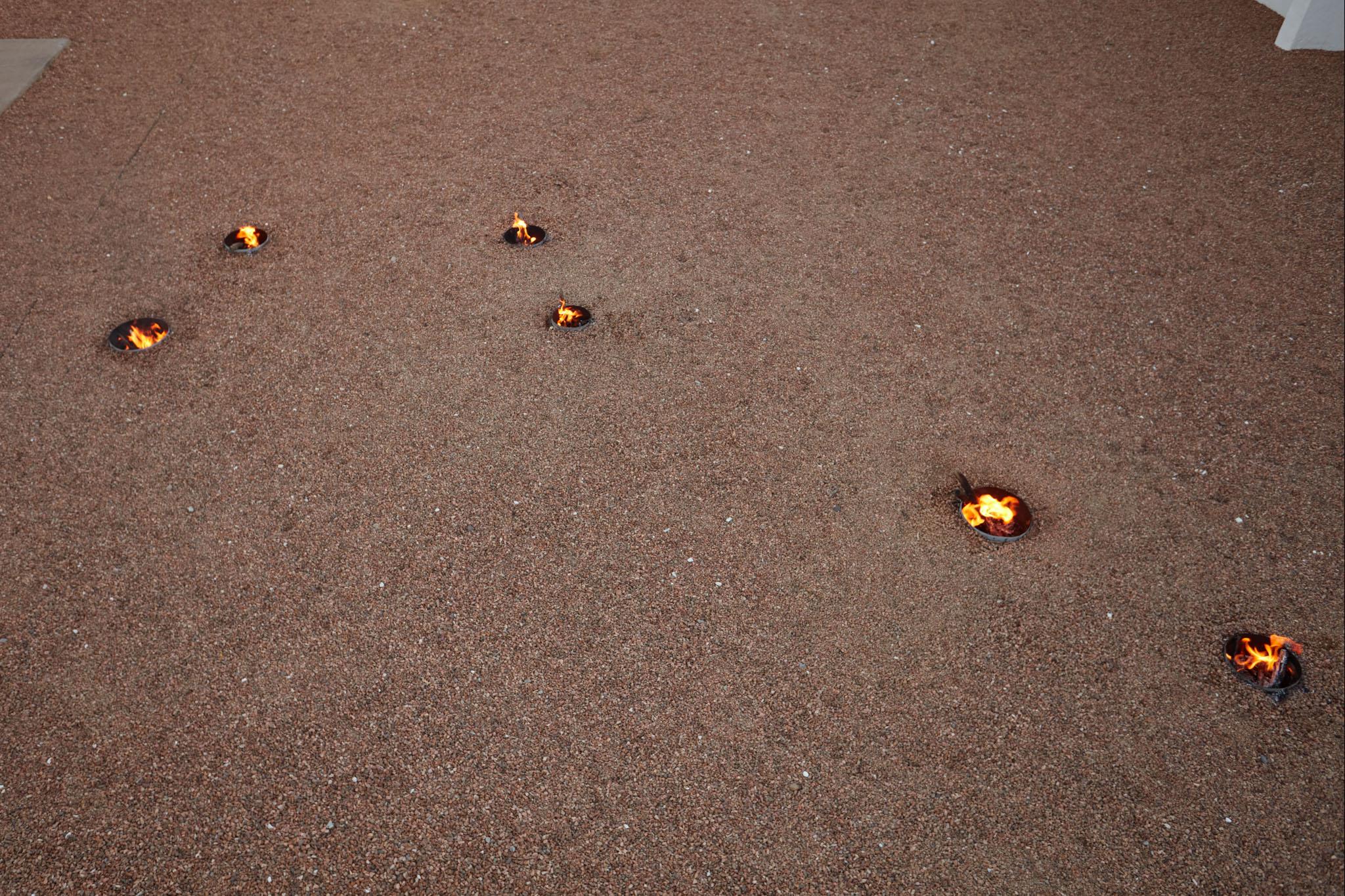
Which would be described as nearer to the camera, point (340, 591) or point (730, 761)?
point (730, 761)

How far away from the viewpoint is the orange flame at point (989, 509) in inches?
140

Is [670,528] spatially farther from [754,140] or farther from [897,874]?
[754,140]

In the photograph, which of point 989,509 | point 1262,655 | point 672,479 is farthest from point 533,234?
point 1262,655

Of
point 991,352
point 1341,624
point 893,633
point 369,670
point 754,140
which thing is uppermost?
point 754,140

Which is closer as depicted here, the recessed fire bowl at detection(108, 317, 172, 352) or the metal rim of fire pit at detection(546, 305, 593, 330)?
the recessed fire bowl at detection(108, 317, 172, 352)

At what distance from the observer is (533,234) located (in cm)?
493

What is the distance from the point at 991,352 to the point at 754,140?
2.33 m

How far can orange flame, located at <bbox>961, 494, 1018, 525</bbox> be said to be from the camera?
11.7 feet

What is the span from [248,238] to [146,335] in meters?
0.85

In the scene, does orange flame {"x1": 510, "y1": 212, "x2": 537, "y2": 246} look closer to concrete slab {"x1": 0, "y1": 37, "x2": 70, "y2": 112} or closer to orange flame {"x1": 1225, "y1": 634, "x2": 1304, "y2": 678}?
orange flame {"x1": 1225, "y1": 634, "x2": 1304, "y2": 678}

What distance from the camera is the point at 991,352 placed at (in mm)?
4297

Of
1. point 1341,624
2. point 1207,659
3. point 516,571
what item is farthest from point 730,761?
point 1341,624

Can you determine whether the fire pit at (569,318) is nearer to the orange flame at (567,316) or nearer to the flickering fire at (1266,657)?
the orange flame at (567,316)

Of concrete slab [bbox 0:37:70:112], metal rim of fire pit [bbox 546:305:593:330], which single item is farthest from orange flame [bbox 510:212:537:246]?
concrete slab [bbox 0:37:70:112]
